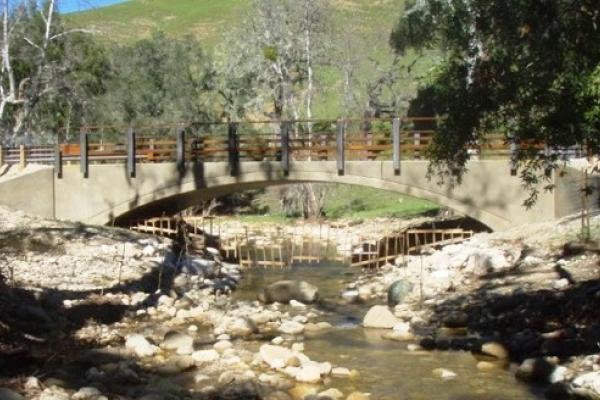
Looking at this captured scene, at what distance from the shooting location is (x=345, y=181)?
27.0 meters

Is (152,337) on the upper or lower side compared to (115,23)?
lower

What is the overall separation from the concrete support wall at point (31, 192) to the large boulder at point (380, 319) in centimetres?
1398

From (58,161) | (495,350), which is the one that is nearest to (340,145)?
(58,161)

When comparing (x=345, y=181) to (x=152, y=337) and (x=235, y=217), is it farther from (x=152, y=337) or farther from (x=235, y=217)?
(x=235, y=217)

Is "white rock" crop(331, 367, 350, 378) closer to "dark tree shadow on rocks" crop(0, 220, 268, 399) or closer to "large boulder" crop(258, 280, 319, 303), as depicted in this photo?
"dark tree shadow on rocks" crop(0, 220, 268, 399)

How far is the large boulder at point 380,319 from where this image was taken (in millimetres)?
17438

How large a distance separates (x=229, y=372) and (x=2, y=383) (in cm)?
363

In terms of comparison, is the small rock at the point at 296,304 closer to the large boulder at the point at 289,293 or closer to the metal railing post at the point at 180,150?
the large boulder at the point at 289,293

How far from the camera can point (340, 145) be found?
1048 inches

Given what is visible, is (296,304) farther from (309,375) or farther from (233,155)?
(233,155)

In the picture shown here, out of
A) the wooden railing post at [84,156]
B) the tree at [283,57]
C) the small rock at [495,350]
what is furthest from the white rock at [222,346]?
the tree at [283,57]

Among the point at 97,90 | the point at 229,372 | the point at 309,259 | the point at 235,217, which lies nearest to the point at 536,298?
the point at 229,372

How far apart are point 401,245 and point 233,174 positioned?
6.16m

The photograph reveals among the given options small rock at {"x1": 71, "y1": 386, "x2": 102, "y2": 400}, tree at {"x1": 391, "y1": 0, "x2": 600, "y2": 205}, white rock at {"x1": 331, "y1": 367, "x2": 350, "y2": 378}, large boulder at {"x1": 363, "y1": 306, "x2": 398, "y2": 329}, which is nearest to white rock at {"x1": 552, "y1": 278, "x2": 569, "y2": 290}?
large boulder at {"x1": 363, "y1": 306, "x2": 398, "y2": 329}
